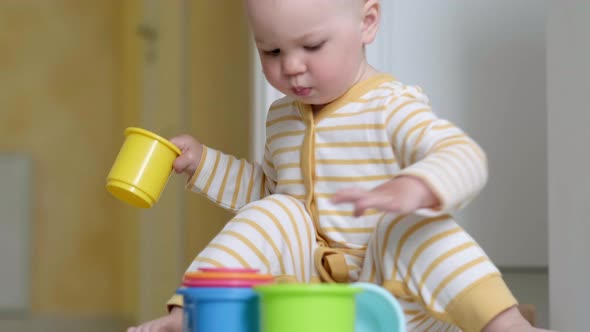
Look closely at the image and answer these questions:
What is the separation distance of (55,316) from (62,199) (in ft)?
1.37

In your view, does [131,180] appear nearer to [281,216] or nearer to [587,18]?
[281,216]

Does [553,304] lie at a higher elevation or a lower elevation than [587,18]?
lower

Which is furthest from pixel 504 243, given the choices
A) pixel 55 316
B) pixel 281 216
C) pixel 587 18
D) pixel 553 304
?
pixel 55 316

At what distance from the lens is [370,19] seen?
1089 mm

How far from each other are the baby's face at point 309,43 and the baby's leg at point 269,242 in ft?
0.46

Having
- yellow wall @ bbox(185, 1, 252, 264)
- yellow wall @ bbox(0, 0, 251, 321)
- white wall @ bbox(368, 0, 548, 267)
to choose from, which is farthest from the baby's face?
yellow wall @ bbox(0, 0, 251, 321)

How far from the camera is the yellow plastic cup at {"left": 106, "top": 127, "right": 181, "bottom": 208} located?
3.52ft

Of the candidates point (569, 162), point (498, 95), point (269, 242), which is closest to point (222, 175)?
point (269, 242)

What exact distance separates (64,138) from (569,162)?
7.71ft

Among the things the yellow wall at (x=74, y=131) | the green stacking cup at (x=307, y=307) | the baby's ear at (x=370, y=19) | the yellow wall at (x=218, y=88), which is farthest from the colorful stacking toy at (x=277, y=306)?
the yellow wall at (x=74, y=131)

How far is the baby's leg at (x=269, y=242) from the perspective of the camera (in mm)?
987

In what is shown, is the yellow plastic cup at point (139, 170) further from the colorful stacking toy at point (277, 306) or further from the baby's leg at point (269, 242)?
the colorful stacking toy at point (277, 306)

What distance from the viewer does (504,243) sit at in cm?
157

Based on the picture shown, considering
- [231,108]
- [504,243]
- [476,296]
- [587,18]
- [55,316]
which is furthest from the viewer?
[55,316]
